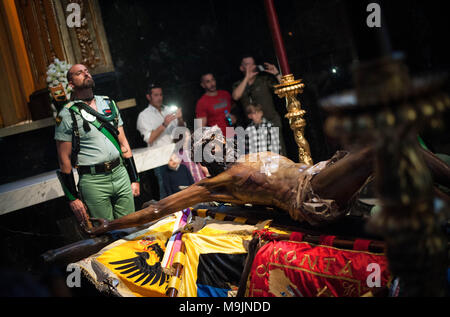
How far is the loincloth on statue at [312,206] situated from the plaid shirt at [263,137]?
2.90 m

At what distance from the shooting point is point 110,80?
19.9 feet

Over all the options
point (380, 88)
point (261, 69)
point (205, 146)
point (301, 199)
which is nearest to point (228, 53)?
point (261, 69)

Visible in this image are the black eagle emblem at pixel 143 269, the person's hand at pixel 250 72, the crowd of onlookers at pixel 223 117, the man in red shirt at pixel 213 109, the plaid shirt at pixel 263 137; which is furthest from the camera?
the man in red shirt at pixel 213 109

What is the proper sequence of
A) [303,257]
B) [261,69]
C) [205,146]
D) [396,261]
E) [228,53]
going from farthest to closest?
[228,53]
[261,69]
[205,146]
[303,257]
[396,261]

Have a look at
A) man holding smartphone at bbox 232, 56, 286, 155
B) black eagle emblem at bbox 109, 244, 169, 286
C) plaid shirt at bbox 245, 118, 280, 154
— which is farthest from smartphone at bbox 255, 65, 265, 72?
black eagle emblem at bbox 109, 244, 169, 286

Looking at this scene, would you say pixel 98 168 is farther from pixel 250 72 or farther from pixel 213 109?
pixel 250 72

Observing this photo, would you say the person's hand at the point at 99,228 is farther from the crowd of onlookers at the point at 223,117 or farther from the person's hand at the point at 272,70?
the person's hand at the point at 272,70

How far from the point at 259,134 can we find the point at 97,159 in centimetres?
250

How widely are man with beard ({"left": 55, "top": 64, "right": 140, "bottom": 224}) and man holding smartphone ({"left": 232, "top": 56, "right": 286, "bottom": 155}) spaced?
8.10ft

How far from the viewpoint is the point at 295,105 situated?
10.2 feet

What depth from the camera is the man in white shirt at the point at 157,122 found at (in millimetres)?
5664

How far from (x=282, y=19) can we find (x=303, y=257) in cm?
433

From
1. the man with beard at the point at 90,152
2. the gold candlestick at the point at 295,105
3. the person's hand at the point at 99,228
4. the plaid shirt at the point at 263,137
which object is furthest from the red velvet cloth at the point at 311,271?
the plaid shirt at the point at 263,137
